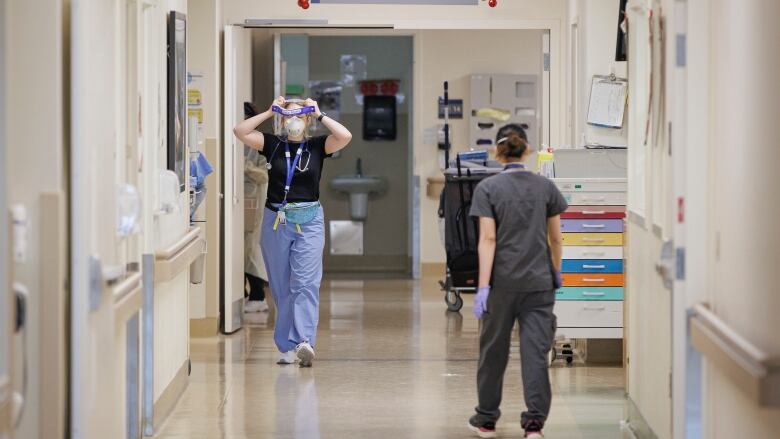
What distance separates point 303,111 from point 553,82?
2516 millimetres

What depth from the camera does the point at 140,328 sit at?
6047 mm

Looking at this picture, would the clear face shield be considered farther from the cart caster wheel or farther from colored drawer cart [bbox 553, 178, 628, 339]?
the cart caster wheel

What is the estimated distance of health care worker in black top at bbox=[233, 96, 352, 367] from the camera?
8352mm

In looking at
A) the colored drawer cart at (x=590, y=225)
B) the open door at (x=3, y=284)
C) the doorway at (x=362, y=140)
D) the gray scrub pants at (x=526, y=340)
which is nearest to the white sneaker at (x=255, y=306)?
the doorway at (x=362, y=140)

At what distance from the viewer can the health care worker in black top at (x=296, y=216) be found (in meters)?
8.35

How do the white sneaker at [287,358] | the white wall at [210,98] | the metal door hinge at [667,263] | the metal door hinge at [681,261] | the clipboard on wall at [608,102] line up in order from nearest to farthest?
the metal door hinge at [681,261] < the metal door hinge at [667,263] < the white sneaker at [287,358] < the clipboard on wall at [608,102] < the white wall at [210,98]

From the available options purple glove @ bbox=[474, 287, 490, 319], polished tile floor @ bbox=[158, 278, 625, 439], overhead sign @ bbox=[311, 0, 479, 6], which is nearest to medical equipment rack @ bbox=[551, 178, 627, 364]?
polished tile floor @ bbox=[158, 278, 625, 439]

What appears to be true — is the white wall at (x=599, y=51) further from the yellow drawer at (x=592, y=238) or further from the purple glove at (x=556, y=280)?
the purple glove at (x=556, y=280)

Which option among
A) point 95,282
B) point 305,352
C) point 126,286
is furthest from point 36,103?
point 305,352

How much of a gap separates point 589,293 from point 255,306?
396cm

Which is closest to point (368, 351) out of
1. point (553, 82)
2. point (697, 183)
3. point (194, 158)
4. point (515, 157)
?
point (194, 158)

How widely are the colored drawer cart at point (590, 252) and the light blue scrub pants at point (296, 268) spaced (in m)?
1.56

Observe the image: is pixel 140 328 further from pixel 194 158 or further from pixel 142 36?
pixel 194 158

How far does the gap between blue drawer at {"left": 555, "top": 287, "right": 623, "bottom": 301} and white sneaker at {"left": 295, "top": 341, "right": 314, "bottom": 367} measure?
159 centimetres
